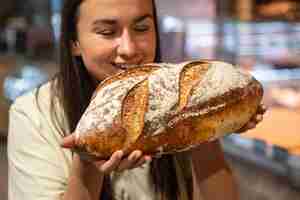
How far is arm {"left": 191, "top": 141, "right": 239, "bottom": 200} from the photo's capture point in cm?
118

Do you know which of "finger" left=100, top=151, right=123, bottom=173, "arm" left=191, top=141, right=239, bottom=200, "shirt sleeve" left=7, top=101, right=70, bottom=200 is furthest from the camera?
"arm" left=191, top=141, right=239, bottom=200

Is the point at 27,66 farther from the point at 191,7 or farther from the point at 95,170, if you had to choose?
the point at 95,170

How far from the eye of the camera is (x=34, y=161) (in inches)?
41.6

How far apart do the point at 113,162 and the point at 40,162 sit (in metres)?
0.28

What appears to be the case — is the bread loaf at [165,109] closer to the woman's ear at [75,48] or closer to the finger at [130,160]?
the finger at [130,160]

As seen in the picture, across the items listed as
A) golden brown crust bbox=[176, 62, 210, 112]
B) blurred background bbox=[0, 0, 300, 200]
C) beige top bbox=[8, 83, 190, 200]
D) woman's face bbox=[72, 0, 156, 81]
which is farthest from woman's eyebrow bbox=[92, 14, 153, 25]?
blurred background bbox=[0, 0, 300, 200]

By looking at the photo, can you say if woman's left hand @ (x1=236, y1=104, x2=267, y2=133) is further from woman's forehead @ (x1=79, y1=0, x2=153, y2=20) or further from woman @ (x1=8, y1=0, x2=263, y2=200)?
woman's forehead @ (x1=79, y1=0, x2=153, y2=20)

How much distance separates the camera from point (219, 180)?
119cm

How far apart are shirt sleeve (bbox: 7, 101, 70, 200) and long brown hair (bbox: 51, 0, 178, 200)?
0.05 m

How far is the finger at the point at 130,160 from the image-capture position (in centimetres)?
83

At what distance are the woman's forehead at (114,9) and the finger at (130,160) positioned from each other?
28cm

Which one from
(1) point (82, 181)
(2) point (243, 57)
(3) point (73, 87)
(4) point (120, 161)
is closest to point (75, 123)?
(3) point (73, 87)

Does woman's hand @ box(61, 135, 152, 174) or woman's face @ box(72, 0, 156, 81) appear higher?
woman's face @ box(72, 0, 156, 81)

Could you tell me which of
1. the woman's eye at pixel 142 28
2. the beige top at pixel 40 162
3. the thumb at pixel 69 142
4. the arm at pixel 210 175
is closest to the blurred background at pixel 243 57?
the arm at pixel 210 175
